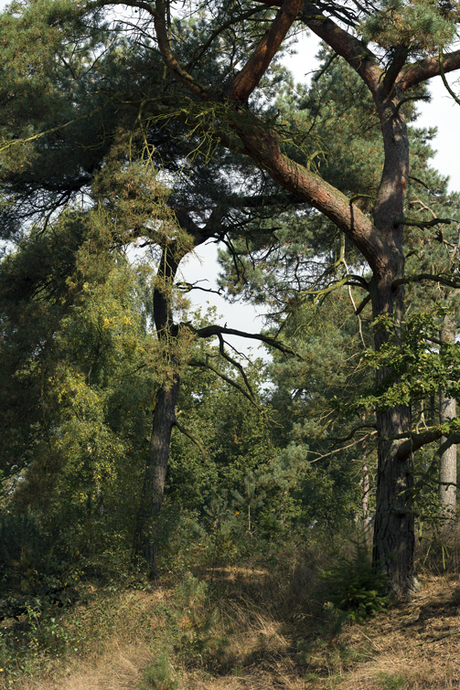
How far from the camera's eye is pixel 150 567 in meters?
9.94

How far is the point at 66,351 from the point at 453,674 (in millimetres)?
7372

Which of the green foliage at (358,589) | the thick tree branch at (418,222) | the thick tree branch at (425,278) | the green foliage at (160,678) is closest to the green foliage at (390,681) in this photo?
the green foliage at (358,589)

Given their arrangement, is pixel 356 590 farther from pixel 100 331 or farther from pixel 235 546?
pixel 100 331

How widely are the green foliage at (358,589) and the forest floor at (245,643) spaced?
0.43 feet

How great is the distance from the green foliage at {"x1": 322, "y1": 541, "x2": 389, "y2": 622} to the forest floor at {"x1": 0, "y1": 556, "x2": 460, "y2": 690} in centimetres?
13

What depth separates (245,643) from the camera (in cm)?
688

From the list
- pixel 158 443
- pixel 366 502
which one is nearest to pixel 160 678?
pixel 158 443

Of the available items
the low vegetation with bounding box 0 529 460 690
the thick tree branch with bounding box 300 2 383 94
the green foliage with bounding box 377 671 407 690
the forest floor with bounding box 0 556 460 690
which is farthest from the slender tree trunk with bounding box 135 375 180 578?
the thick tree branch with bounding box 300 2 383 94

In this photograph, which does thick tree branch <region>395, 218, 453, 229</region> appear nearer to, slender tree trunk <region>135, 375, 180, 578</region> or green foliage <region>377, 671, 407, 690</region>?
slender tree trunk <region>135, 375, 180, 578</region>

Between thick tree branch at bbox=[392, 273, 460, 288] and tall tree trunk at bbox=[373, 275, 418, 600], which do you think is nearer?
tall tree trunk at bbox=[373, 275, 418, 600]

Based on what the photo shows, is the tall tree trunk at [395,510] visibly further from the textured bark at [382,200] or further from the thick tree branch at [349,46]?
the thick tree branch at [349,46]

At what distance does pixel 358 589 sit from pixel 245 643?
1.54m

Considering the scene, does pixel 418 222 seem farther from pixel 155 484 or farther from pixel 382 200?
pixel 155 484

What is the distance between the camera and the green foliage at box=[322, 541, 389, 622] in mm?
6324
